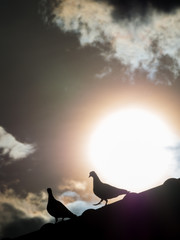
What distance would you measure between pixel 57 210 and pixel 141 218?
12.2ft

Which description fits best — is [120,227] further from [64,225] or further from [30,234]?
[30,234]

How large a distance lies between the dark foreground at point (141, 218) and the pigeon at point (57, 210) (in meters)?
2.41

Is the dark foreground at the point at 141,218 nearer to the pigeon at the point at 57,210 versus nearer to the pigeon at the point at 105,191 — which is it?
the pigeon at the point at 105,191

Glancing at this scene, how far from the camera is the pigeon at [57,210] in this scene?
23.1ft

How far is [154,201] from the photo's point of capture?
13.5ft

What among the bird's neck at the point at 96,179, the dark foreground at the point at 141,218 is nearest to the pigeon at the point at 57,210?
the bird's neck at the point at 96,179

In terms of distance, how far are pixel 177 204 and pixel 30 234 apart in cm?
333

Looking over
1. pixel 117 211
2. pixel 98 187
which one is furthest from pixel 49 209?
pixel 117 211

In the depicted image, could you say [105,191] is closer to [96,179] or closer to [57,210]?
[96,179]

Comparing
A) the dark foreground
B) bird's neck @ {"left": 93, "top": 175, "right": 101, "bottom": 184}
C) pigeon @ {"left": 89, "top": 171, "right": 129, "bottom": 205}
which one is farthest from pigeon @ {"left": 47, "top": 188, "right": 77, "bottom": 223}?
the dark foreground

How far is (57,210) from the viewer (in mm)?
7207

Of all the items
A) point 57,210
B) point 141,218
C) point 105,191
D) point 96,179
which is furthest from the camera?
point 96,179

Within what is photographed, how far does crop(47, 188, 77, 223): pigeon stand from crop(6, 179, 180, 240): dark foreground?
2.41m

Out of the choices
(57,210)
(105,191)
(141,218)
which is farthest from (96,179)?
(141,218)
